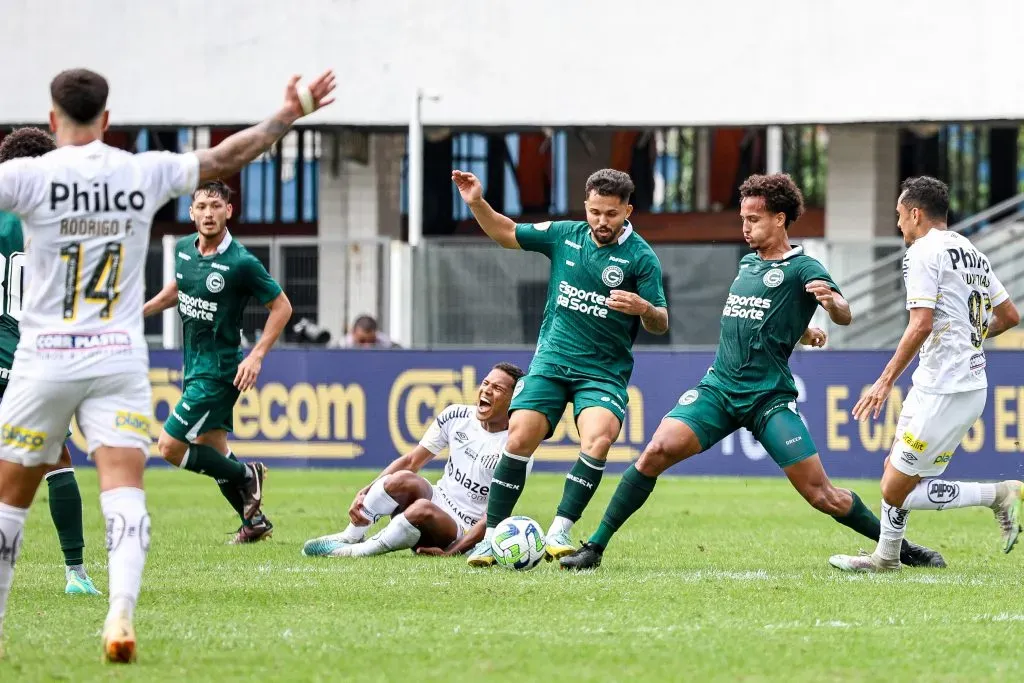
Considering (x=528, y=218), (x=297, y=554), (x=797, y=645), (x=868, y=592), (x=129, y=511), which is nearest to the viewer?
(x=129, y=511)

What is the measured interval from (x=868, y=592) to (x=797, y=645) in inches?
76.9

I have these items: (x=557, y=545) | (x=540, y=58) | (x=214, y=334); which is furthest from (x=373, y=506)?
(x=540, y=58)

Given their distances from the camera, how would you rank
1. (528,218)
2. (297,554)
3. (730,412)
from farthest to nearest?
(528,218) → (297,554) → (730,412)

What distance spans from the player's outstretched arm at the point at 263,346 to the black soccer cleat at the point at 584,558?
2.44 metres

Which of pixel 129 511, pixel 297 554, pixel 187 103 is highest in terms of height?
pixel 187 103

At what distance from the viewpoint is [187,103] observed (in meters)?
26.5

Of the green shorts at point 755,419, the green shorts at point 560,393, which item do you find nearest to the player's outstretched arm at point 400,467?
the green shorts at point 560,393

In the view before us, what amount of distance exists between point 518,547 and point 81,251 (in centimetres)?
377

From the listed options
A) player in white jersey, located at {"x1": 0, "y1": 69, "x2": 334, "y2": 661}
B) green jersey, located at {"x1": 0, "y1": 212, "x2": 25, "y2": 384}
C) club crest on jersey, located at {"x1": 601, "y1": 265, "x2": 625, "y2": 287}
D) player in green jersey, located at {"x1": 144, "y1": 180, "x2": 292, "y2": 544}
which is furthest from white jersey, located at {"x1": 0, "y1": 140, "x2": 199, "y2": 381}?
player in green jersey, located at {"x1": 144, "y1": 180, "x2": 292, "y2": 544}

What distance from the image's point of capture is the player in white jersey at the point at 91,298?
246 inches

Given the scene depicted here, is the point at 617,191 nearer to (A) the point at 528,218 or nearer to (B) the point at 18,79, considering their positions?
(B) the point at 18,79

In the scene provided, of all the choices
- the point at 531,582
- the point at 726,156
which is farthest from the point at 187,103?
the point at 531,582

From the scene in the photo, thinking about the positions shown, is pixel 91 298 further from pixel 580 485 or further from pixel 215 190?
pixel 215 190

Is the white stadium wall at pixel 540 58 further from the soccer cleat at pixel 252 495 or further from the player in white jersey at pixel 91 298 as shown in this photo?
the player in white jersey at pixel 91 298
